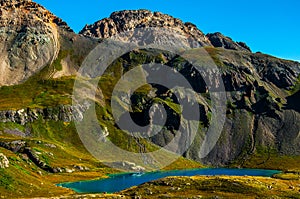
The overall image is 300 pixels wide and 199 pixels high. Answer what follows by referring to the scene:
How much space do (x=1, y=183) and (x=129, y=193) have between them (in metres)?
47.6

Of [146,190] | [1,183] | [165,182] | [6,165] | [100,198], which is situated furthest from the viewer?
[6,165]

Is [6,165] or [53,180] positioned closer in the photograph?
[6,165]

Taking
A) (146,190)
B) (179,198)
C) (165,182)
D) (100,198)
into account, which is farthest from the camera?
(165,182)

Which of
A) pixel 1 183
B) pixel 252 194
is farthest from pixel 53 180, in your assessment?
pixel 252 194

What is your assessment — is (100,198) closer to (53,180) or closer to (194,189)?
(194,189)

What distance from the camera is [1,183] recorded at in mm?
126500

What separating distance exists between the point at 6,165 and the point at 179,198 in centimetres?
8134

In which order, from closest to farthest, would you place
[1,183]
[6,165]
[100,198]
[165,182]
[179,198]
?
[179,198] → [100,198] → [165,182] → [1,183] → [6,165]

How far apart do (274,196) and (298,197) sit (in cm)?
631

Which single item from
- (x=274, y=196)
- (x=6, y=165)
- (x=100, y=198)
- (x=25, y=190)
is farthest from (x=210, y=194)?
(x=6, y=165)

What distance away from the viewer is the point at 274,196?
9469 cm

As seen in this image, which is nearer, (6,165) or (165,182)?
(165,182)

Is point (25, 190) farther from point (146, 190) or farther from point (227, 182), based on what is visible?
point (227, 182)

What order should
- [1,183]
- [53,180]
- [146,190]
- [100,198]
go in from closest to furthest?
[100,198]
[146,190]
[1,183]
[53,180]
